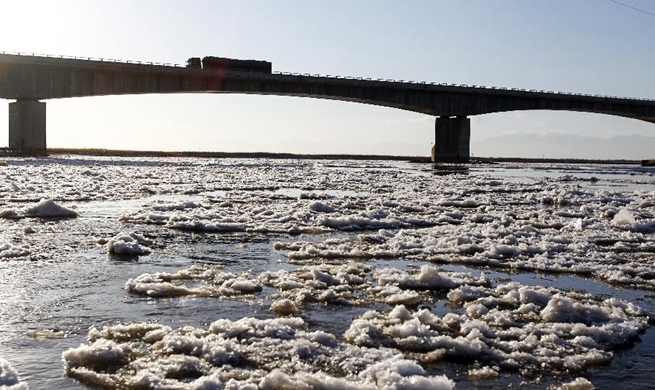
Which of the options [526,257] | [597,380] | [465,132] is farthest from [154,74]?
[597,380]

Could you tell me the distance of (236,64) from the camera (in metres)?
63.8

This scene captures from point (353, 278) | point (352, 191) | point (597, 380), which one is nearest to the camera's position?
point (597, 380)

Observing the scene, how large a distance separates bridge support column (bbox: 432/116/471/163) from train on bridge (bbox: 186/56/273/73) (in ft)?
75.9

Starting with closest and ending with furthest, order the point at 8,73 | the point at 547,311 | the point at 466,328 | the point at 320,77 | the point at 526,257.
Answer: the point at 466,328
the point at 547,311
the point at 526,257
the point at 8,73
the point at 320,77

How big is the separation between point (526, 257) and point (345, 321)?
13.2 feet

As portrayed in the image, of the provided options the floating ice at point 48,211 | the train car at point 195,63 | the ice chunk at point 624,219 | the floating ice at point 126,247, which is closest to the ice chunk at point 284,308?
the floating ice at point 126,247

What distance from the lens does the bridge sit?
55.7m

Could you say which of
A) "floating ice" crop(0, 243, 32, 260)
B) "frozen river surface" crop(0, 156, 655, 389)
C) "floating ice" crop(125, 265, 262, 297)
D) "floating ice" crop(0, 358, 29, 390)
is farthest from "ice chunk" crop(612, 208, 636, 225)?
"floating ice" crop(0, 358, 29, 390)

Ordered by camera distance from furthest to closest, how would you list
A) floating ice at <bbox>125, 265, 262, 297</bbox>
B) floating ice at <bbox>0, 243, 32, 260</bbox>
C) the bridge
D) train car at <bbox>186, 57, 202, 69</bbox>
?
train car at <bbox>186, 57, 202, 69</bbox> < the bridge < floating ice at <bbox>0, 243, 32, 260</bbox> < floating ice at <bbox>125, 265, 262, 297</bbox>

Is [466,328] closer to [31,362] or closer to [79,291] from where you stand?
[31,362]

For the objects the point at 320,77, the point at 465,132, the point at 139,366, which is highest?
the point at 320,77

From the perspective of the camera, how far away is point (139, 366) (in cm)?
386

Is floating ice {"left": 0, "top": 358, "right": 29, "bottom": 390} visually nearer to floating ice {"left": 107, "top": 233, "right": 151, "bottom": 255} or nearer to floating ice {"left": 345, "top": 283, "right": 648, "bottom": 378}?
floating ice {"left": 345, "top": 283, "right": 648, "bottom": 378}

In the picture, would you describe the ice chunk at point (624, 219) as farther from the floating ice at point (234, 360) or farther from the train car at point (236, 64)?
the train car at point (236, 64)
